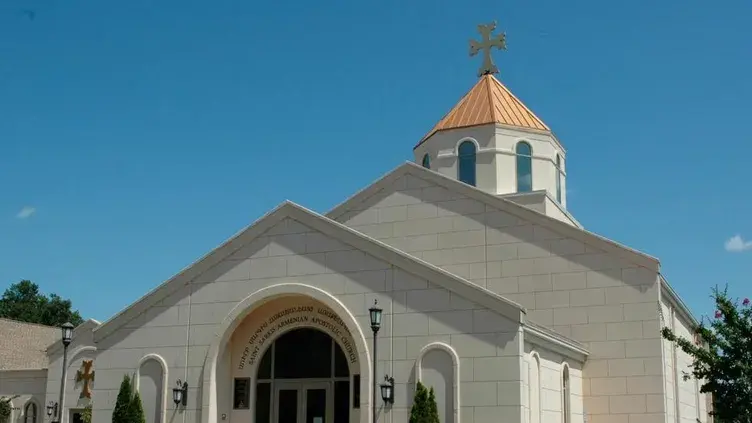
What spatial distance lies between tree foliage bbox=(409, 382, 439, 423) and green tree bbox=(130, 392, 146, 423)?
7122mm

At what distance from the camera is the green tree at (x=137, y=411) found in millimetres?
23297

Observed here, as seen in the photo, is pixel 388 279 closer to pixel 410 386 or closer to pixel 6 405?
pixel 410 386

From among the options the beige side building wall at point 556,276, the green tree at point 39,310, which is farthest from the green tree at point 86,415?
the green tree at point 39,310

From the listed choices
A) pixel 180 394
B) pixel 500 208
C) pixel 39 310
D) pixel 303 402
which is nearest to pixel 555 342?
pixel 500 208

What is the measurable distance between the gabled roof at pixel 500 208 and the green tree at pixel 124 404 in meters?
8.70

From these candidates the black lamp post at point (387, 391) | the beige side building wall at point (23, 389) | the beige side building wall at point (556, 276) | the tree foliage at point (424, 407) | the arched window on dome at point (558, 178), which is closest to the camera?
the tree foliage at point (424, 407)

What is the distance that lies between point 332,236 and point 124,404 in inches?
263

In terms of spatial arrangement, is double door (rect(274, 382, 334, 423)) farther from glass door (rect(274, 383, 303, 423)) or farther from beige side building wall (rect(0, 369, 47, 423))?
beige side building wall (rect(0, 369, 47, 423))

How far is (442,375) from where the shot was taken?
21000mm

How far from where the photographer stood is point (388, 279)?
22.2m

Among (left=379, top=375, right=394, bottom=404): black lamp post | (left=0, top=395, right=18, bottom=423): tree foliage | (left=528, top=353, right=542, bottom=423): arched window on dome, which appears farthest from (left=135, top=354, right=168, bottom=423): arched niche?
(left=0, top=395, right=18, bottom=423): tree foliage

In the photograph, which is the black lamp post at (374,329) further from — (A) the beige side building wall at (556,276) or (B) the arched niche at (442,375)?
(A) the beige side building wall at (556,276)

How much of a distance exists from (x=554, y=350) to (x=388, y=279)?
14.5 feet

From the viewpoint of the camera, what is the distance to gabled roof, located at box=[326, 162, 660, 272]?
2527cm
